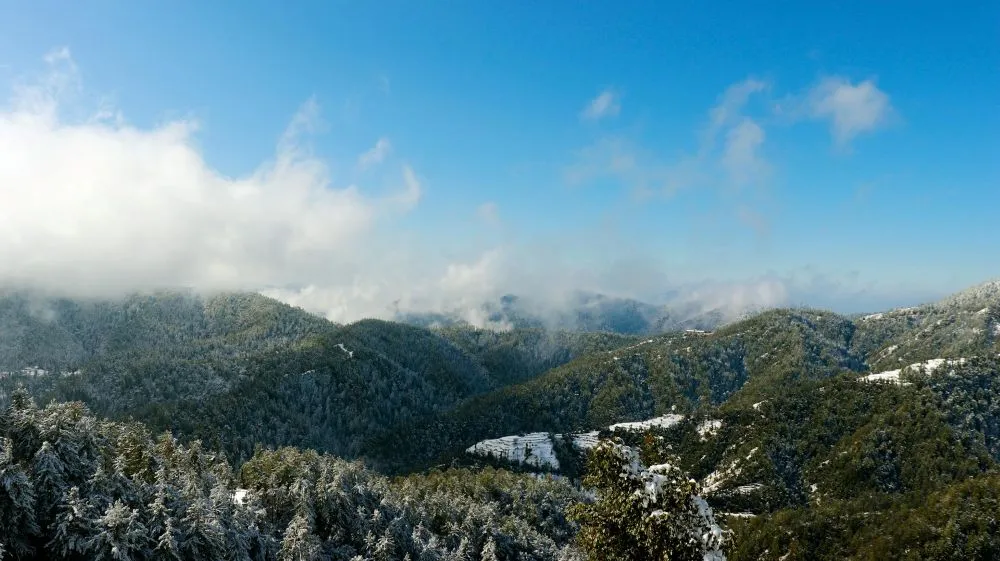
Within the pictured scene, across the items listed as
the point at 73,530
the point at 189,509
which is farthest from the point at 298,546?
the point at 73,530

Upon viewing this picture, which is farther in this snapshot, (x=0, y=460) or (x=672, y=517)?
(x=0, y=460)

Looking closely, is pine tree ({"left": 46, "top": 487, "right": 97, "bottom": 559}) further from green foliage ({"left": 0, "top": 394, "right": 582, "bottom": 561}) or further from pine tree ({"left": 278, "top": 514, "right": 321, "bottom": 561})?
pine tree ({"left": 278, "top": 514, "right": 321, "bottom": 561})

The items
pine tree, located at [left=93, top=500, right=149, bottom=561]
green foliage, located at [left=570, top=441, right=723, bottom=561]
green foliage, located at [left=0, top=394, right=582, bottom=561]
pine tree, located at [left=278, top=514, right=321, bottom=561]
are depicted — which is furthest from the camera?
pine tree, located at [left=278, top=514, right=321, bottom=561]

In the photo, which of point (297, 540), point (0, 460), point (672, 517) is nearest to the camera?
point (672, 517)

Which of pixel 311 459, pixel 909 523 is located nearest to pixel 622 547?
pixel 311 459

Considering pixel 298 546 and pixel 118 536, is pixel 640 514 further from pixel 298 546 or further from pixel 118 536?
pixel 298 546

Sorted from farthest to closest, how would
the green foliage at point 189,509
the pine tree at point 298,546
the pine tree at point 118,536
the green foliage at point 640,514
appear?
the pine tree at point 298,546 → the green foliage at point 189,509 → the pine tree at point 118,536 → the green foliage at point 640,514

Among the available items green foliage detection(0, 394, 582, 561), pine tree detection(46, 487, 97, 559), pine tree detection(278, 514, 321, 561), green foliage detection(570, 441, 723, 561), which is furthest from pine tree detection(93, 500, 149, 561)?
green foliage detection(570, 441, 723, 561)

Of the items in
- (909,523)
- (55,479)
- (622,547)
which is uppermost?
(55,479)

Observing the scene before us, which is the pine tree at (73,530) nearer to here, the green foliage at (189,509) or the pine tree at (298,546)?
the green foliage at (189,509)

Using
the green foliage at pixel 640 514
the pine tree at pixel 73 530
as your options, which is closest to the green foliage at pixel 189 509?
the pine tree at pixel 73 530

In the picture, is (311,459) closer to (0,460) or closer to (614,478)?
(0,460)
